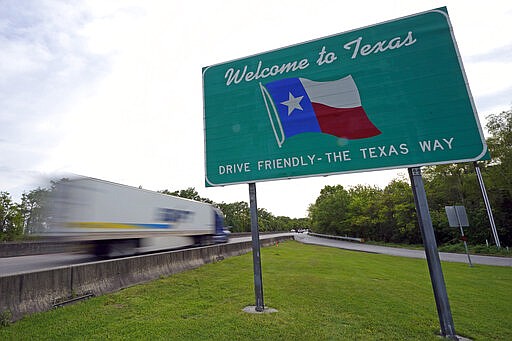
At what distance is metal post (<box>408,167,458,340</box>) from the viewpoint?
12.9 ft

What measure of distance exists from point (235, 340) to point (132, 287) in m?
4.44

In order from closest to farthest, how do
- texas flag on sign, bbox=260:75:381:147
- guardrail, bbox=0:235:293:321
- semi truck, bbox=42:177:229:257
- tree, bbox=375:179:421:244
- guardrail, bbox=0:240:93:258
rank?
guardrail, bbox=0:235:293:321, texas flag on sign, bbox=260:75:381:147, semi truck, bbox=42:177:229:257, guardrail, bbox=0:240:93:258, tree, bbox=375:179:421:244

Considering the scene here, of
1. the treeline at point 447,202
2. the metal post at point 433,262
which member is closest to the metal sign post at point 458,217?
the metal post at point 433,262

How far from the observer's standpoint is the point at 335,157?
500cm

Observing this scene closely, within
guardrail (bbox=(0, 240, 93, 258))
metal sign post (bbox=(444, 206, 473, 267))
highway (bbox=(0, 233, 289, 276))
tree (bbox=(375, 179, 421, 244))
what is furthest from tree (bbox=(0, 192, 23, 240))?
tree (bbox=(375, 179, 421, 244))

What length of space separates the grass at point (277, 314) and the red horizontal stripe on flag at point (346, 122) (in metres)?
3.28

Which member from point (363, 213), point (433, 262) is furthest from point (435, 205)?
point (433, 262)

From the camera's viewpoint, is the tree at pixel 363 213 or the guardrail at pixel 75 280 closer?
the guardrail at pixel 75 280

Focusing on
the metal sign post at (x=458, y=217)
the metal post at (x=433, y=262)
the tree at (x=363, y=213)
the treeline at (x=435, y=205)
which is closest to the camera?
the metal post at (x=433, y=262)

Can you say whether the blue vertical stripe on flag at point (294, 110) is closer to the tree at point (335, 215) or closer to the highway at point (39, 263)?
the highway at point (39, 263)

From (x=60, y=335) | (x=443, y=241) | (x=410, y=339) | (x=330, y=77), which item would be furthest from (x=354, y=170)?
(x=443, y=241)

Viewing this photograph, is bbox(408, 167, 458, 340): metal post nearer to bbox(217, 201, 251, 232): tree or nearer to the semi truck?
the semi truck

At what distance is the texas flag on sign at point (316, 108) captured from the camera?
16.4ft

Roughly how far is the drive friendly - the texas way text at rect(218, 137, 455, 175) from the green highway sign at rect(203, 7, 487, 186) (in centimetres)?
2
